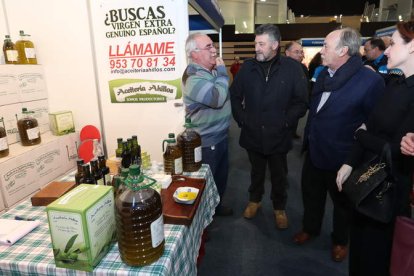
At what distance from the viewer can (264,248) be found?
2.14 meters

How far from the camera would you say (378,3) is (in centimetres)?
1060

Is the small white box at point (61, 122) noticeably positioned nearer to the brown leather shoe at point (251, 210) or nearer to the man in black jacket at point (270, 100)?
the man in black jacket at point (270, 100)

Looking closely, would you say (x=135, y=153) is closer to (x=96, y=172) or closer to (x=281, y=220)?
(x=96, y=172)

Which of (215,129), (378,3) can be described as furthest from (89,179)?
(378,3)

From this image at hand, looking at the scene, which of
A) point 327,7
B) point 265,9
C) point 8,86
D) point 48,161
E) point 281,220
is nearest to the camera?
point 8,86

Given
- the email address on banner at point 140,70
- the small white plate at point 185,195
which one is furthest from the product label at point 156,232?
the email address on banner at point 140,70

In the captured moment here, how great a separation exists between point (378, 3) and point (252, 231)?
1172 centimetres

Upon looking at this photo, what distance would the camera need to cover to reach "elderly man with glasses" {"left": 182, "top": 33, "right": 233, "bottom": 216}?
1.75 meters

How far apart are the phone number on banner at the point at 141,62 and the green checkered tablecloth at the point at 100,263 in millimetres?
1459

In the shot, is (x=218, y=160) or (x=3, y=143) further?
(x=218, y=160)

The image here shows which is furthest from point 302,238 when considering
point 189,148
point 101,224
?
point 101,224

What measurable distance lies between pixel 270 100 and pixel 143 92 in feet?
3.47

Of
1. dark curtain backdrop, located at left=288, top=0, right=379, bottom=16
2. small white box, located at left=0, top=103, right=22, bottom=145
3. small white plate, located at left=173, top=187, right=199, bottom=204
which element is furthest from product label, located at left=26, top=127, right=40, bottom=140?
dark curtain backdrop, located at left=288, top=0, right=379, bottom=16

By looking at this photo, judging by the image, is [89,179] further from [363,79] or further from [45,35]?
[45,35]
